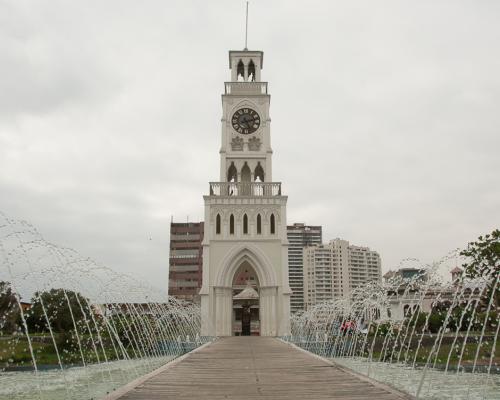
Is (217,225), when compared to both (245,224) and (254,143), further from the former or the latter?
(254,143)

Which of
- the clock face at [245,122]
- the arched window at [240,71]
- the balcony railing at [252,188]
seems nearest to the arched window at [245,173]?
the balcony railing at [252,188]

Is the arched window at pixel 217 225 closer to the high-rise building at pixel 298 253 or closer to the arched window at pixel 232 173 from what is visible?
the arched window at pixel 232 173

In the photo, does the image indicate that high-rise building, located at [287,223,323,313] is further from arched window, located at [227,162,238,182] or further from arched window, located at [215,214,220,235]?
arched window, located at [215,214,220,235]

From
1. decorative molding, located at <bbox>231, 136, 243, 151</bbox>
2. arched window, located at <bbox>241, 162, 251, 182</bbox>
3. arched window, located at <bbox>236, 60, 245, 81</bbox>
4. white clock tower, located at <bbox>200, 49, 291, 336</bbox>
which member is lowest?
white clock tower, located at <bbox>200, 49, 291, 336</bbox>

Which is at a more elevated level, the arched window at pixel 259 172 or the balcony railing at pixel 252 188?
the arched window at pixel 259 172

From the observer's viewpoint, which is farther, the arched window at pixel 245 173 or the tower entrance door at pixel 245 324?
the tower entrance door at pixel 245 324

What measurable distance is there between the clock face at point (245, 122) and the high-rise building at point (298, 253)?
101m

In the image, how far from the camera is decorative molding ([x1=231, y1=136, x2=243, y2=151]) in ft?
153

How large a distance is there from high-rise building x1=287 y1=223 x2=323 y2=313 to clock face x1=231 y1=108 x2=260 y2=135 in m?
101

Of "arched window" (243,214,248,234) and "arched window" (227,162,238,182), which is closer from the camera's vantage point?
"arched window" (243,214,248,234)

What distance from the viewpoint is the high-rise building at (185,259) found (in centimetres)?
11118

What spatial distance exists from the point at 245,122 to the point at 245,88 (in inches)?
130

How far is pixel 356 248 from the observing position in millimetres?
159250

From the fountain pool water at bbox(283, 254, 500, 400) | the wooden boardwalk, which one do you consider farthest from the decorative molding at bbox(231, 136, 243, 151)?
the wooden boardwalk
